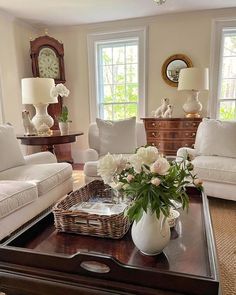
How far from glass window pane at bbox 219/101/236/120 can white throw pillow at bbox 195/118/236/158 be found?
1.37 m

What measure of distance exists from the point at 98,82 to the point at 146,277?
4.06 metres

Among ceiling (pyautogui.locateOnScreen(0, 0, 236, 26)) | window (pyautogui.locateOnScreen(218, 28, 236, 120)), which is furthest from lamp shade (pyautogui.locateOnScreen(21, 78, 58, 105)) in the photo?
window (pyautogui.locateOnScreen(218, 28, 236, 120))

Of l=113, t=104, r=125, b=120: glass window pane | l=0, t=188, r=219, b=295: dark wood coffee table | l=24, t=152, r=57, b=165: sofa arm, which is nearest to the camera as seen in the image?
l=0, t=188, r=219, b=295: dark wood coffee table

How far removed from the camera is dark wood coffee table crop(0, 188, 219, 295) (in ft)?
2.79

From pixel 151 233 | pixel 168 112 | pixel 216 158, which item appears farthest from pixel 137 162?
pixel 168 112

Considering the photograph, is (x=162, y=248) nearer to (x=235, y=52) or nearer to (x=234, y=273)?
(x=234, y=273)

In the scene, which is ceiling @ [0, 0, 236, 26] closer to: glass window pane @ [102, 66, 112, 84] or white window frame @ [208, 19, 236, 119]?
white window frame @ [208, 19, 236, 119]

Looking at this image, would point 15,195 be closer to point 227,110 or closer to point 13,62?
point 13,62

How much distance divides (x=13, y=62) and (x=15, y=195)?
9.45ft

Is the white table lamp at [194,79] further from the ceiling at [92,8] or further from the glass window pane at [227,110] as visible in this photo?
the ceiling at [92,8]

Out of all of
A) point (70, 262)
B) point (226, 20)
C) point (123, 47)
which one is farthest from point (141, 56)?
point (70, 262)

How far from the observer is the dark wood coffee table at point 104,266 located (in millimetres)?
851

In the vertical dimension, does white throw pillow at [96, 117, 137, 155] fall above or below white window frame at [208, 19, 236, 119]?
below

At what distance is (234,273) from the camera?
153 centimetres
